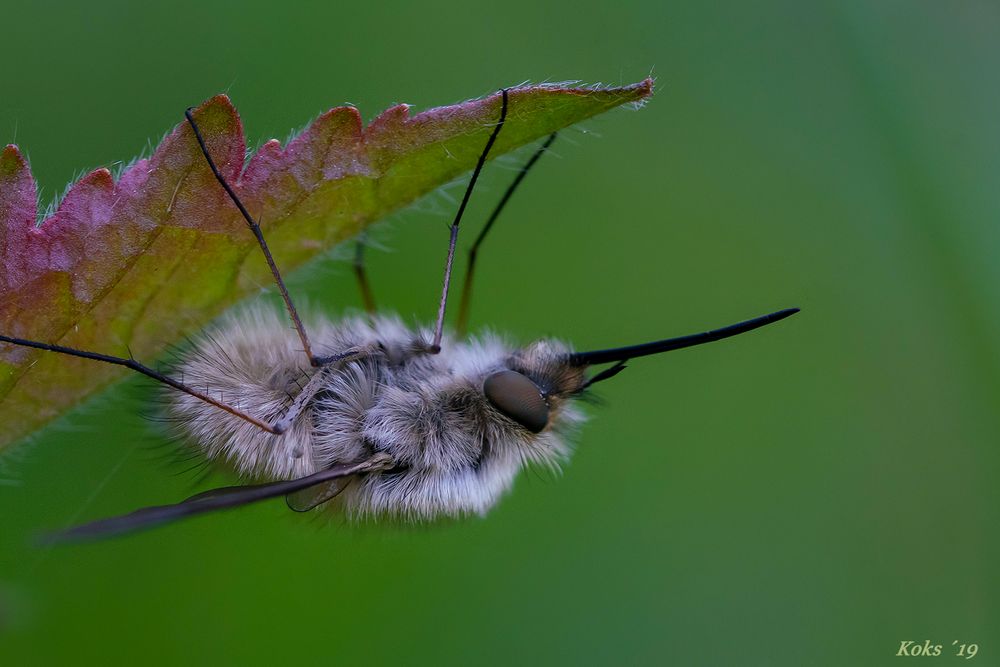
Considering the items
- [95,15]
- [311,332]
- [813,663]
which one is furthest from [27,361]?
[813,663]

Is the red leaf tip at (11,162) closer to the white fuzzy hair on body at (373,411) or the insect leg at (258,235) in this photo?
the insect leg at (258,235)

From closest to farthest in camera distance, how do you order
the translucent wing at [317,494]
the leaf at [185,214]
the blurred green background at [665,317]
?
1. the leaf at [185,214]
2. the translucent wing at [317,494]
3. the blurred green background at [665,317]

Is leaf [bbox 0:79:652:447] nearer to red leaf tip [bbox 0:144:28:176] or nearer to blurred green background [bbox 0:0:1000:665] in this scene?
red leaf tip [bbox 0:144:28:176]

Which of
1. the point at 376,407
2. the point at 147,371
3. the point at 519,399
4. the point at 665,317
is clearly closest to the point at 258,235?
the point at 147,371

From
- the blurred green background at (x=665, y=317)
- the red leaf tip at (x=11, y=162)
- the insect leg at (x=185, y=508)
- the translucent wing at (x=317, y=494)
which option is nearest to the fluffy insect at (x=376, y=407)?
the translucent wing at (x=317, y=494)

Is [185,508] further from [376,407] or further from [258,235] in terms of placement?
[376,407]

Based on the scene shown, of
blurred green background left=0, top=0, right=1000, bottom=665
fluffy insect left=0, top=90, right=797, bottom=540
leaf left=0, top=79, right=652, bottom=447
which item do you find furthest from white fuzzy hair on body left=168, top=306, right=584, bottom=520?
blurred green background left=0, top=0, right=1000, bottom=665
